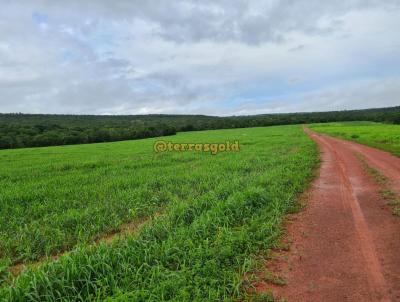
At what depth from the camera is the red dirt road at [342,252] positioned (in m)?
4.05

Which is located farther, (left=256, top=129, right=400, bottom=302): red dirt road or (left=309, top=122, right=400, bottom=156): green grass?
(left=309, top=122, right=400, bottom=156): green grass

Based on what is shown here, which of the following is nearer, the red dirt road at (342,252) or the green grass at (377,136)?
the red dirt road at (342,252)

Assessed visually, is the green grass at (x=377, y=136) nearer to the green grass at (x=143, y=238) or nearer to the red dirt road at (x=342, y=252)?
the red dirt road at (x=342, y=252)

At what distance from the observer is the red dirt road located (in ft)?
13.3

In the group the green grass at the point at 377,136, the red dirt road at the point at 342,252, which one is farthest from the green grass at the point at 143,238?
the green grass at the point at 377,136

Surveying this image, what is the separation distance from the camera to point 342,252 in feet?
16.9

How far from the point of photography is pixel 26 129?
58.7 m

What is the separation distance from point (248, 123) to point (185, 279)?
3579 inches

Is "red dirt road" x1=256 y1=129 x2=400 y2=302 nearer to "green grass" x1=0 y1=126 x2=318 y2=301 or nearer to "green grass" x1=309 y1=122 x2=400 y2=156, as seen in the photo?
"green grass" x1=0 y1=126 x2=318 y2=301

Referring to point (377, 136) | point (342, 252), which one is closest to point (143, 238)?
point (342, 252)

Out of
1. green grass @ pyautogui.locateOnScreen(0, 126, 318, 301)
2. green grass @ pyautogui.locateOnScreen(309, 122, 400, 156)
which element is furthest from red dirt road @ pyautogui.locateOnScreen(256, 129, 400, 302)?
green grass @ pyautogui.locateOnScreen(309, 122, 400, 156)

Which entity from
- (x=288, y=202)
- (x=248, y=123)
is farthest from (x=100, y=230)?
(x=248, y=123)

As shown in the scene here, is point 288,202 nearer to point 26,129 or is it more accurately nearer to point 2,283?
point 2,283

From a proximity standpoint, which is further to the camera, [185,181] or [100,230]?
→ [185,181]
